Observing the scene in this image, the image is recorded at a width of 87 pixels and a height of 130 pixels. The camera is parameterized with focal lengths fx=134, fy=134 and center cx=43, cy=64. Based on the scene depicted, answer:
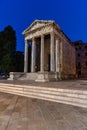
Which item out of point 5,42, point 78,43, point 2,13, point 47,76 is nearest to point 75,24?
→ point 2,13

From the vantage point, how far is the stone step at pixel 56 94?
15.0ft

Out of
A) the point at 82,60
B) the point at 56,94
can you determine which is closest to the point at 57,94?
the point at 56,94

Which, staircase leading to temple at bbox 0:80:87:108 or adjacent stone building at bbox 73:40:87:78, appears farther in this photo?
adjacent stone building at bbox 73:40:87:78

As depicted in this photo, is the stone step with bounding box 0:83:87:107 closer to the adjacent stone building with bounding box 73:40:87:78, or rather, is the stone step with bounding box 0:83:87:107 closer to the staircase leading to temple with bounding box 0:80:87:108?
the staircase leading to temple with bounding box 0:80:87:108

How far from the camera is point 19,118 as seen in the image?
3.23 metres

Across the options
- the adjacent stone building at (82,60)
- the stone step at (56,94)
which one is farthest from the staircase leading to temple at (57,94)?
the adjacent stone building at (82,60)

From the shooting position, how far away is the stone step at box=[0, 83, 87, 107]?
4566mm

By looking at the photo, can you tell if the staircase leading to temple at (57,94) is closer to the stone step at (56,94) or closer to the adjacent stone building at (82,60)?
the stone step at (56,94)

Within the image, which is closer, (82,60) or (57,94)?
(57,94)

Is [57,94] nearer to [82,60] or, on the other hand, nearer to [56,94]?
[56,94]

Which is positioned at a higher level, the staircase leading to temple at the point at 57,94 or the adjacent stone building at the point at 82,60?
the adjacent stone building at the point at 82,60

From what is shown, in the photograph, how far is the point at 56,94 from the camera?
17.8 feet

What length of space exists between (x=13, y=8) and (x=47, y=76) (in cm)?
9163

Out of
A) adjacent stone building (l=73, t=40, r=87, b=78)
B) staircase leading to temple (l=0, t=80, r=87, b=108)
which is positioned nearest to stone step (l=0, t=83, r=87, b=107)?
staircase leading to temple (l=0, t=80, r=87, b=108)
